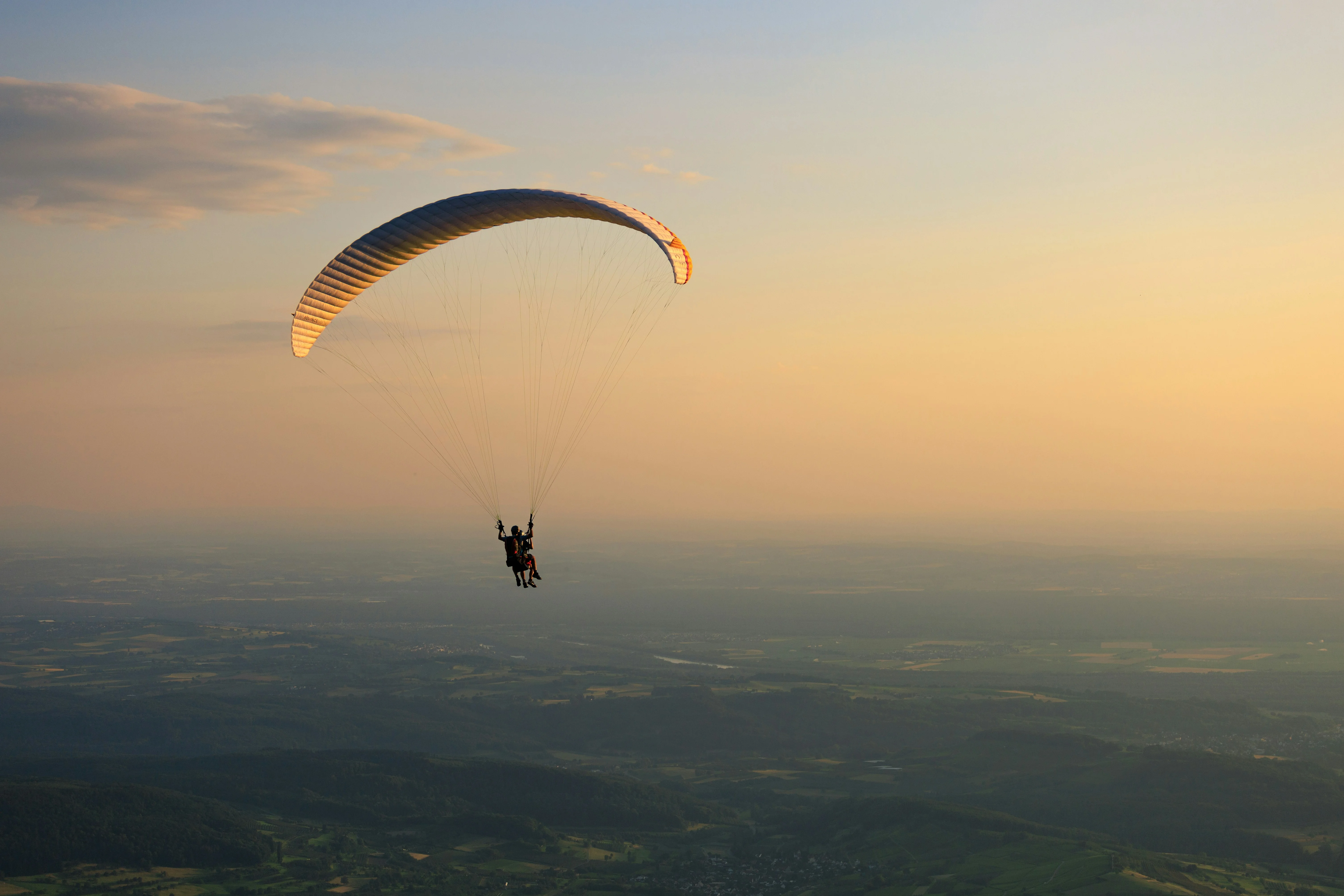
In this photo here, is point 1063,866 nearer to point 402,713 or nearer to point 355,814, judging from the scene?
point 355,814

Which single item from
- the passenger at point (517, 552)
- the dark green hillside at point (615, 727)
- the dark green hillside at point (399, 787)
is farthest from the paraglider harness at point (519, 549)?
the dark green hillside at point (615, 727)

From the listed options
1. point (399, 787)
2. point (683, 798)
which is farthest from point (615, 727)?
point (399, 787)

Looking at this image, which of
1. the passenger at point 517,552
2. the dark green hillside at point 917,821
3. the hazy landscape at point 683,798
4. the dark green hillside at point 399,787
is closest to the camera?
the passenger at point 517,552

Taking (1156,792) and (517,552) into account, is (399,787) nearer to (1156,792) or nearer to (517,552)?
(1156,792)

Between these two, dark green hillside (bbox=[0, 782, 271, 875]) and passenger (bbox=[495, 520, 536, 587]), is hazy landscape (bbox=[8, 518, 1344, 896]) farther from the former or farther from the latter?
passenger (bbox=[495, 520, 536, 587])

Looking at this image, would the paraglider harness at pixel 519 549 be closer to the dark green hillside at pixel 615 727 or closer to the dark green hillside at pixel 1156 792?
the dark green hillside at pixel 1156 792

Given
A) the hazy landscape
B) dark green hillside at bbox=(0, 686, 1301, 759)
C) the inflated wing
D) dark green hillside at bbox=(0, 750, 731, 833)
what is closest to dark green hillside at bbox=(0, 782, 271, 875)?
the hazy landscape
